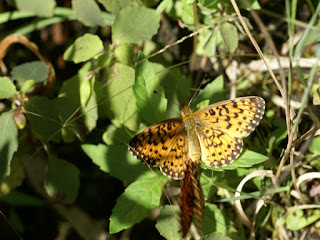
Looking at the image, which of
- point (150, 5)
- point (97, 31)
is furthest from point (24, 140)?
point (150, 5)

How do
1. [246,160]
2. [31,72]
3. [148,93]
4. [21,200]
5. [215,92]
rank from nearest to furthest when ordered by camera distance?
[246,160]
[148,93]
[215,92]
[31,72]
[21,200]

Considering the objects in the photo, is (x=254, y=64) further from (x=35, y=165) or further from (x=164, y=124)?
(x=35, y=165)

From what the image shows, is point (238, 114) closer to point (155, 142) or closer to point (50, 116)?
point (155, 142)

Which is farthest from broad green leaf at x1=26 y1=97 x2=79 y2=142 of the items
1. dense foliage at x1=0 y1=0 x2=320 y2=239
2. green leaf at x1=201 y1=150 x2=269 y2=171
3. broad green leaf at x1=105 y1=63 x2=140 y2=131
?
green leaf at x1=201 y1=150 x2=269 y2=171

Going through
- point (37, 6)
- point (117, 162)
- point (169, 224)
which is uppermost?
point (37, 6)

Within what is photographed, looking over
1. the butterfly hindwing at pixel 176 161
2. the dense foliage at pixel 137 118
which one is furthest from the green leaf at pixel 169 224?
the butterfly hindwing at pixel 176 161

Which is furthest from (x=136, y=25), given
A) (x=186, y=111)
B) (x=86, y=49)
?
(x=186, y=111)

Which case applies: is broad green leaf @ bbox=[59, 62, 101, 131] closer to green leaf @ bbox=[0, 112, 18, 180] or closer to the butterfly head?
green leaf @ bbox=[0, 112, 18, 180]
